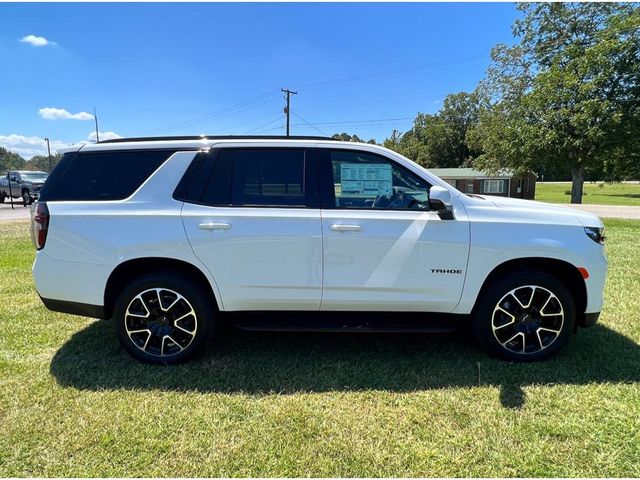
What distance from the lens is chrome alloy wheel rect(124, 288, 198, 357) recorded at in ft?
10.9

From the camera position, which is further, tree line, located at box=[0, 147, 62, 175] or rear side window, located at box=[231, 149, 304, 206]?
tree line, located at box=[0, 147, 62, 175]

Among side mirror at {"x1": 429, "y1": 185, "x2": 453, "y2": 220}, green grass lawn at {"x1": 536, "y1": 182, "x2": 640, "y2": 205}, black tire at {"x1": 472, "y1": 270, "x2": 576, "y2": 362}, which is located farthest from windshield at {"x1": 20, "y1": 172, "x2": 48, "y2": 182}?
green grass lawn at {"x1": 536, "y1": 182, "x2": 640, "y2": 205}

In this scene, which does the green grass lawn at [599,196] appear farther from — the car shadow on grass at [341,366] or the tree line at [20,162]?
the tree line at [20,162]

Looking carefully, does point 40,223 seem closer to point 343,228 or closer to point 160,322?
point 160,322

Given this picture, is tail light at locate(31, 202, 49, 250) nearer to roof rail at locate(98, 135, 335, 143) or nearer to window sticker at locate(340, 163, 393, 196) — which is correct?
roof rail at locate(98, 135, 335, 143)

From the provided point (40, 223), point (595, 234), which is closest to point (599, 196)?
point (595, 234)

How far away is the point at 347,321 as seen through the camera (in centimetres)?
335

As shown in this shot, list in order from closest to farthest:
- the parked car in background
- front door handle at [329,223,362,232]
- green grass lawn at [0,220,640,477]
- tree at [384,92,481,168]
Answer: green grass lawn at [0,220,640,477] → front door handle at [329,223,362,232] → the parked car in background → tree at [384,92,481,168]

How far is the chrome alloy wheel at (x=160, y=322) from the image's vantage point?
3324 millimetres

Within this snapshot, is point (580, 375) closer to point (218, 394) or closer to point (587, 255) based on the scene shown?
point (587, 255)

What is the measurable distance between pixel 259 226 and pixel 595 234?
110 inches

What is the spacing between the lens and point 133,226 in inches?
127

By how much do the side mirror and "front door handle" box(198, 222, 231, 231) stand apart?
1639mm

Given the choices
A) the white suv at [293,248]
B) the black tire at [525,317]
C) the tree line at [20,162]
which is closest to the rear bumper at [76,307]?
the white suv at [293,248]
